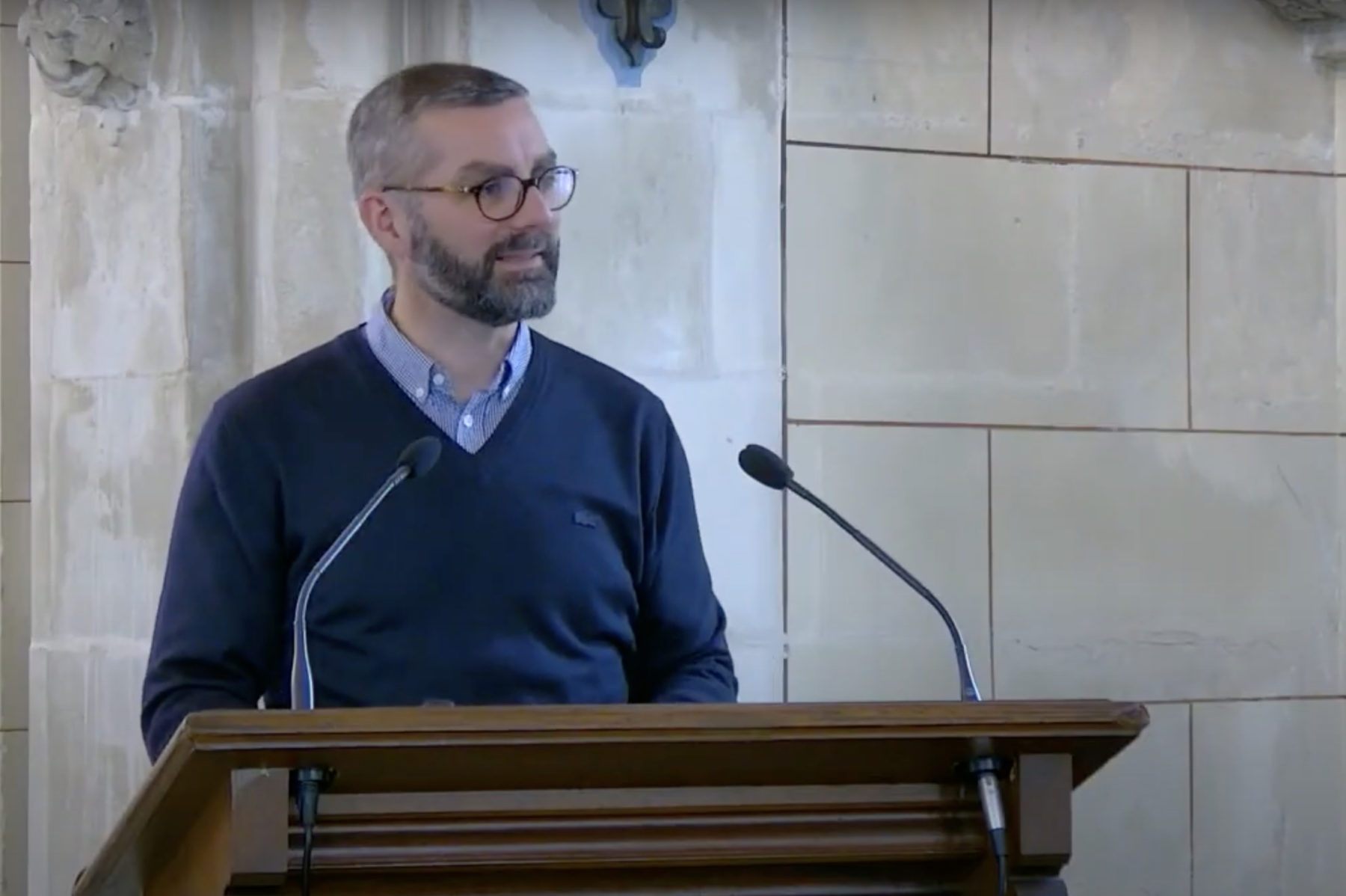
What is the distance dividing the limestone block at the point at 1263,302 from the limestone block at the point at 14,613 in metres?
2.31

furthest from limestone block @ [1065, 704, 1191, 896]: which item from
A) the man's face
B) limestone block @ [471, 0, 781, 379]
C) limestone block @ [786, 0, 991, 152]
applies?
the man's face

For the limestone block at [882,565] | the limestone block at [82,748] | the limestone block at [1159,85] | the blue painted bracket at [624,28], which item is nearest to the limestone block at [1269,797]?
the limestone block at [882,565]

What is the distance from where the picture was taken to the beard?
253 cm

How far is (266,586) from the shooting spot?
95.1 inches

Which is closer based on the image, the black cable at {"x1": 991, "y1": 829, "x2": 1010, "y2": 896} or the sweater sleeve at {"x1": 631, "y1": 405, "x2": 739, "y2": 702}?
the black cable at {"x1": 991, "y1": 829, "x2": 1010, "y2": 896}

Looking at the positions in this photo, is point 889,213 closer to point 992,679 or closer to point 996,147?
point 996,147

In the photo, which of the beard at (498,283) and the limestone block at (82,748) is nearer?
the beard at (498,283)

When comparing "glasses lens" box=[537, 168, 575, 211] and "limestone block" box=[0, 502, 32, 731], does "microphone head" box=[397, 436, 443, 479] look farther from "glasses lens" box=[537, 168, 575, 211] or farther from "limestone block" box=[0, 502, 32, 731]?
"limestone block" box=[0, 502, 32, 731]

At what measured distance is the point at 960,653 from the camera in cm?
208

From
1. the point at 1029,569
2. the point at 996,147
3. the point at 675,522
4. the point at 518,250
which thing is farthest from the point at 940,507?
the point at 518,250

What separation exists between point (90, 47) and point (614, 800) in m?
1.92

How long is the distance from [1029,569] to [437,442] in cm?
177

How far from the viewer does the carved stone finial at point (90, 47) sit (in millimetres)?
3098

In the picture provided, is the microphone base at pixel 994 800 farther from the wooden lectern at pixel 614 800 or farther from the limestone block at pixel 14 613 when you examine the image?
the limestone block at pixel 14 613
